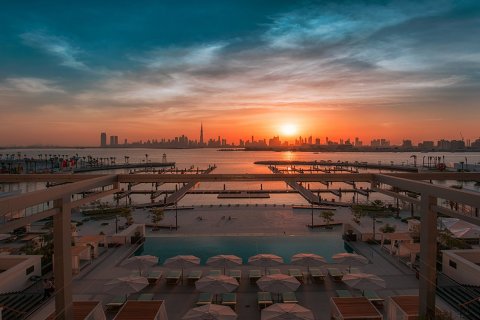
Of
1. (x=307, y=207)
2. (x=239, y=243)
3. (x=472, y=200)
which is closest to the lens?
(x=472, y=200)

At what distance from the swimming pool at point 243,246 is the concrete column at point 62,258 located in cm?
984

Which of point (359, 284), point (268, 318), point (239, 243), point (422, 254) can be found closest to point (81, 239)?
point (239, 243)

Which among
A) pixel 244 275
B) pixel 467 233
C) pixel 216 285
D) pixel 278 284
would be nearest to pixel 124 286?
pixel 216 285

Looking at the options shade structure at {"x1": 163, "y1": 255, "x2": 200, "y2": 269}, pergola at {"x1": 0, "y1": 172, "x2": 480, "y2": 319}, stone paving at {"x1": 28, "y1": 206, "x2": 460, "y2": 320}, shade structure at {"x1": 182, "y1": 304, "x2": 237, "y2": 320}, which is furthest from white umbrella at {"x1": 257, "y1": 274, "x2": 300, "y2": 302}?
pergola at {"x1": 0, "y1": 172, "x2": 480, "y2": 319}

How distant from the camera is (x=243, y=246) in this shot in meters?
17.0

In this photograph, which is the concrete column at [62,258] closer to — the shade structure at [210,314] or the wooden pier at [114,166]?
the shade structure at [210,314]

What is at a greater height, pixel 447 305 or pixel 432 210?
pixel 432 210

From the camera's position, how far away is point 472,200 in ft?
14.2


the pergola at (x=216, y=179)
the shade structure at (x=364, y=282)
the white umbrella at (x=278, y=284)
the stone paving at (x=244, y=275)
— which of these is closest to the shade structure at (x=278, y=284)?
the white umbrella at (x=278, y=284)

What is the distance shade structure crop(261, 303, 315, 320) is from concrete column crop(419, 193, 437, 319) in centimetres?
327

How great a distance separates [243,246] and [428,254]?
39.4 feet

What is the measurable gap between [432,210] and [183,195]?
3595 centimetres

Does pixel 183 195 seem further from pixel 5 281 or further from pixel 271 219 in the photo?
pixel 5 281

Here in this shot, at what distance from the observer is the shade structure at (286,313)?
855 centimetres
